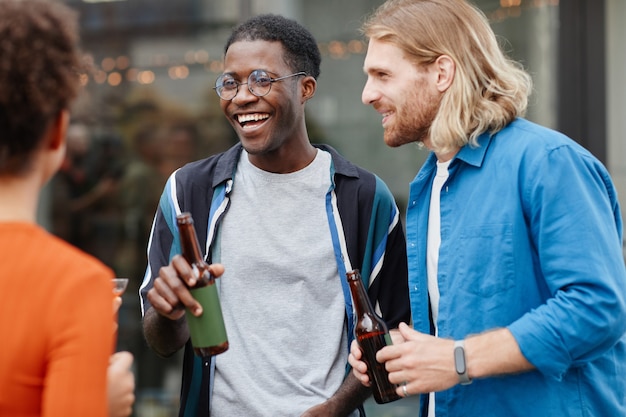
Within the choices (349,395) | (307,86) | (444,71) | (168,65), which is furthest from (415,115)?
(168,65)

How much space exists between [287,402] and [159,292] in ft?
2.43

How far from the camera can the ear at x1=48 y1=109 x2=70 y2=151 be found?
1759 mm

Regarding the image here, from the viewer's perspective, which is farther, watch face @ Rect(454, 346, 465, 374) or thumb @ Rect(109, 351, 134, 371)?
watch face @ Rect(454, 346, 465, 374)

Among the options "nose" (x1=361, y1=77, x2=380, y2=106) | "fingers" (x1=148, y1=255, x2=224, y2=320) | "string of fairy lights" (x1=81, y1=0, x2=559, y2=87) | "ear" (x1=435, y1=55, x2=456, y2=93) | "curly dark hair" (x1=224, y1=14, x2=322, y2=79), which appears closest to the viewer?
"fingers" (x1=148, y1=255, x2=224, y2=320)

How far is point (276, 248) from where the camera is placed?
9.86 ft

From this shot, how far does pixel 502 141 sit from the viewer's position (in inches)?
102

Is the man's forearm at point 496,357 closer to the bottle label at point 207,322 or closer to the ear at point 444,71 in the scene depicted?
the bottle label at point 207,322

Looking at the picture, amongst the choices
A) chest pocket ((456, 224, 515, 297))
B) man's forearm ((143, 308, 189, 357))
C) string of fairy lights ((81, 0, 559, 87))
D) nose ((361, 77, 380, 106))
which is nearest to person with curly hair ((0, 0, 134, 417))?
man's forearm ((143, 308, 189, 357))

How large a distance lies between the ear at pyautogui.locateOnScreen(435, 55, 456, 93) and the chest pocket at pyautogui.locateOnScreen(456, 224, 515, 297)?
1.55 feet

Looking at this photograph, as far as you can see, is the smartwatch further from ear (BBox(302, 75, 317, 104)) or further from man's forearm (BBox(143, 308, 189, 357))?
Answer: ear (BBox(302, 75, 317, 104))

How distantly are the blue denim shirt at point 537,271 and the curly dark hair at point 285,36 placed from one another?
88 centimetres

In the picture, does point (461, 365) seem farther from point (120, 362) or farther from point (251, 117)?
point (251, 117)


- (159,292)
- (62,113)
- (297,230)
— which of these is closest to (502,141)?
(297,230)

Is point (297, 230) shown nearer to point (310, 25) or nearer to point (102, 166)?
point (310, 25)
